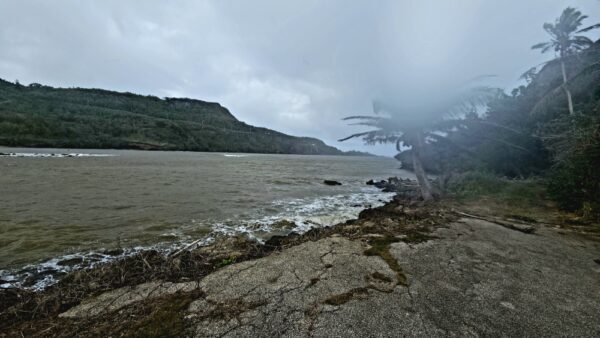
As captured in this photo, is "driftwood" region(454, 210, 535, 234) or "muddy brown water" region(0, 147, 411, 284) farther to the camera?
"driftwood" region(454, 210, 535, 234)

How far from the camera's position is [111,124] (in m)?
101

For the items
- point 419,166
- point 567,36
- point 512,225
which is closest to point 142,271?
point 512,225

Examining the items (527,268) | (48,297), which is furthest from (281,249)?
(527,268)

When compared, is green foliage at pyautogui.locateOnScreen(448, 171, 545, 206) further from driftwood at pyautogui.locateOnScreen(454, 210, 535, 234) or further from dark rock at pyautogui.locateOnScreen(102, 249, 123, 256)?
dark rock at pyautogui.locateOnScreen(102, 249, 123, 256)

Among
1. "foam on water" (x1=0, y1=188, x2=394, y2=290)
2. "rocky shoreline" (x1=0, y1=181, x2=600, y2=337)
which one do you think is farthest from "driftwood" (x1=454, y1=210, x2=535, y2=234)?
"foam on water" (x1=0, y1=188, x2=394, y2=290)

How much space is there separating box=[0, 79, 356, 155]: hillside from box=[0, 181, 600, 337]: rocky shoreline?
100620 millimetres

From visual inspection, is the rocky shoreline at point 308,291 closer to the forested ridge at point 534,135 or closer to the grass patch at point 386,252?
the grass patch at point 386,252

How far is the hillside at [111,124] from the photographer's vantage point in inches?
3189

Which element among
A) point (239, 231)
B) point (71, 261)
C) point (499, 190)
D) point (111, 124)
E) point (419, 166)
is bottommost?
point (71, 261)

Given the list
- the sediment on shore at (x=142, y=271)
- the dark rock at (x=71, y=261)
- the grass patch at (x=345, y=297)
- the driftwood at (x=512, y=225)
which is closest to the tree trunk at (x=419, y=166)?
the driftwood at (x=512, y=225)

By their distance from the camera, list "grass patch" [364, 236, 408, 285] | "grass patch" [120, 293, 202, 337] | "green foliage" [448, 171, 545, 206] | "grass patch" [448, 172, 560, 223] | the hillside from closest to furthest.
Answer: "grass patch" [120, 293, 202, 337], "grass patch" [364, 236, 408, 285], "grass patch" [448, 172, 560, 223], "green foliage" [448, 171, 545, 206], the hillside

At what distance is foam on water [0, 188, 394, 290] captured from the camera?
19.3 ft

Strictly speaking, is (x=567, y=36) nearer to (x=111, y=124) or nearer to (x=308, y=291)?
(x=308, y=291)

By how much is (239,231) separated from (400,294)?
724 cm
